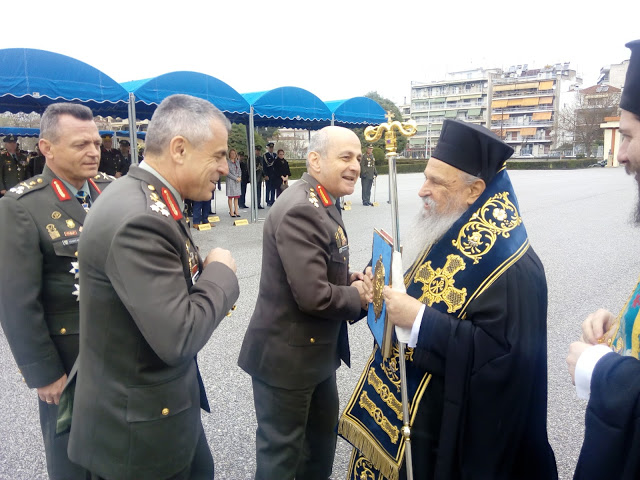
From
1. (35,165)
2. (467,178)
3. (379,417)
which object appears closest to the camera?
(467,178)

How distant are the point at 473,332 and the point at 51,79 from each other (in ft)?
28.5

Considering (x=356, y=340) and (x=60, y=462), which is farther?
(x=356, y=340)

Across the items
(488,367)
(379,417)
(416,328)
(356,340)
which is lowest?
(356,340)

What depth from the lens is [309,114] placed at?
12.7 metres

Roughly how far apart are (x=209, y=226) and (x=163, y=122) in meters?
10.0

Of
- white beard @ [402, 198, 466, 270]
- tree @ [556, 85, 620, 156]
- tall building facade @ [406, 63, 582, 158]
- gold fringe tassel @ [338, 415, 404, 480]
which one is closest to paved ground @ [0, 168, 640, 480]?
gold fringe tassel @ [338, 415, 404, 480]

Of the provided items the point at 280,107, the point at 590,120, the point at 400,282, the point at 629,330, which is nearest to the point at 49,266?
the point at 400,282

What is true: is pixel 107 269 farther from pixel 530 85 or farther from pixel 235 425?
pixel 530 85

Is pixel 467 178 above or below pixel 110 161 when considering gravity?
above

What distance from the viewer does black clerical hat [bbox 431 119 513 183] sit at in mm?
1991

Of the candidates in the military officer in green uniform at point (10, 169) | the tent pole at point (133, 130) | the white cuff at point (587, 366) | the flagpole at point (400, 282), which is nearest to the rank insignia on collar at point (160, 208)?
the flagpole at point (400, 282)

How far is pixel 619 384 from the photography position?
1.33 metres

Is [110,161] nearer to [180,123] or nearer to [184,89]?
[184,89]

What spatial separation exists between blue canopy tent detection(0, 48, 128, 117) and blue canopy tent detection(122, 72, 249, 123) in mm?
430
